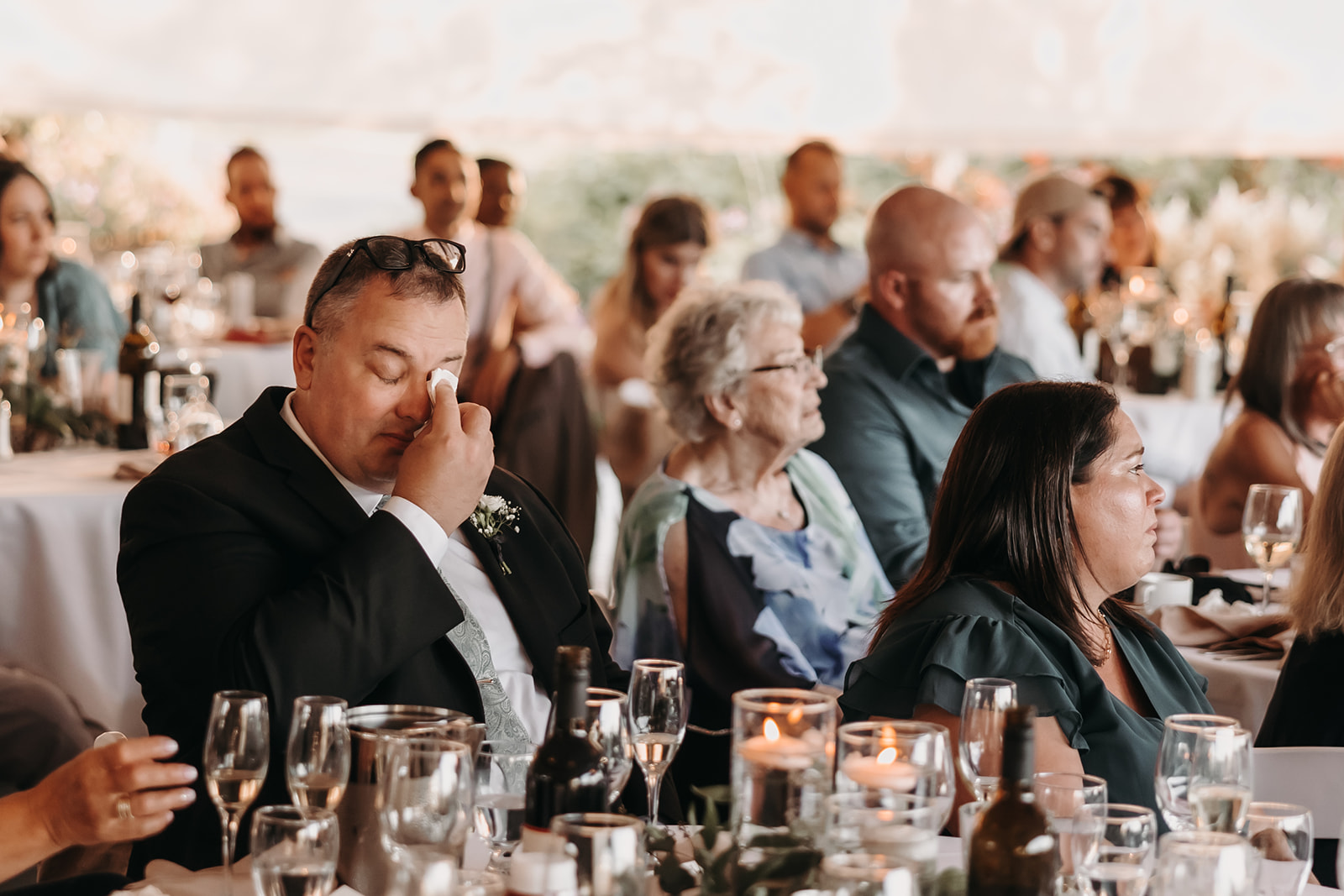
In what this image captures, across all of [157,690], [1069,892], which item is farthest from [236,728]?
Answer: [1069,892]

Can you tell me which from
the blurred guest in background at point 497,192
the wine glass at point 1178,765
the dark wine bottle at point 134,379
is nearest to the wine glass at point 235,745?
the wine glass at point 1178,765

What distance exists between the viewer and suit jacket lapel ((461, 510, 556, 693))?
2.30m

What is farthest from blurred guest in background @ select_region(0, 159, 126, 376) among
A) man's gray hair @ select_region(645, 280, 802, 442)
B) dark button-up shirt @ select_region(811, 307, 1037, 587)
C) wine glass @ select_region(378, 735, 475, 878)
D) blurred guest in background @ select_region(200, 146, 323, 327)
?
wine glass @ select_region(378, 735, 475, 878)

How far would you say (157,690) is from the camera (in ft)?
6.42

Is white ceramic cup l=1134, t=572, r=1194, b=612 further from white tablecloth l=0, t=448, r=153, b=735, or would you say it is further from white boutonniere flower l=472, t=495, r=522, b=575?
white tablecloth l=0, t=448, r=153, b=735

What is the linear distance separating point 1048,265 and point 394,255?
418 centimetres

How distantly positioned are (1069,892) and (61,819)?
1.06 metres

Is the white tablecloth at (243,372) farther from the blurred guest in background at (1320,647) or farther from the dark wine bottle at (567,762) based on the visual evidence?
the dark wine bottle at (567,762)

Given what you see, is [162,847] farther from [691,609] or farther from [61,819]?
[691,609]

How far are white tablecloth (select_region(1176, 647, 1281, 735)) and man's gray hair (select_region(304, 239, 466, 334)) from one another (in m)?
1.63

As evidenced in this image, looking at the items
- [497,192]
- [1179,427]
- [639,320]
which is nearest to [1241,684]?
[1179,427]

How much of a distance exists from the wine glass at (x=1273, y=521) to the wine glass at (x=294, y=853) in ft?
8.03

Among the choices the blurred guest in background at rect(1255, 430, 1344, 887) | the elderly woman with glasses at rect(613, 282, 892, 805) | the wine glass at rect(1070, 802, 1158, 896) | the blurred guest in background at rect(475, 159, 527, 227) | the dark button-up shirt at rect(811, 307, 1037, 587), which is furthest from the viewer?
the blurred guest in background at rect(475, 159, 527, 227)

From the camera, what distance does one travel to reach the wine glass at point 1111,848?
1.31 m
